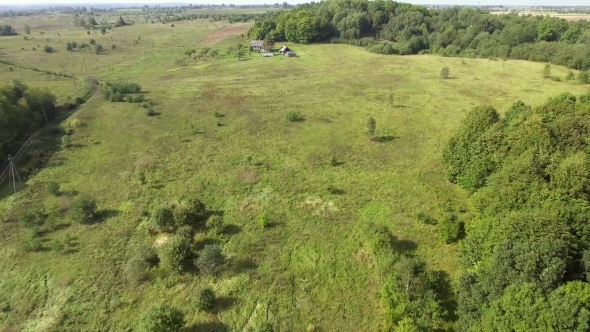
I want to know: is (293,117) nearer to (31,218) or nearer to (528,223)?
(31,218)

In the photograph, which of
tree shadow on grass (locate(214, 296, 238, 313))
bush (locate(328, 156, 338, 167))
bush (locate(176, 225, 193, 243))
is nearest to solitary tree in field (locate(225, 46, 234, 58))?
bush (locate(328, 156, 338, 167))

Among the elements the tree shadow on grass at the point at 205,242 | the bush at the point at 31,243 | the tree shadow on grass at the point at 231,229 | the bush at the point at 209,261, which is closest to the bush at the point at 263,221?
the tree shadow on grass at the point at 231,229

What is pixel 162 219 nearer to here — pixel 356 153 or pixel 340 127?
pixel 356 153

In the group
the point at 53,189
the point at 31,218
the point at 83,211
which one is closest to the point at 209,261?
the point at 83,211

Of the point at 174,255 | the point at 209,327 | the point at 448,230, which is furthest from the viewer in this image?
the point at 448,230

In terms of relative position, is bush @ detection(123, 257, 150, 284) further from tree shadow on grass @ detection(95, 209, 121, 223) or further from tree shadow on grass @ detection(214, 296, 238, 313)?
tree shadow on grass @ detection(95, 209, 121, 223)

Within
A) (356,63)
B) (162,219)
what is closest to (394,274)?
(162,219)
